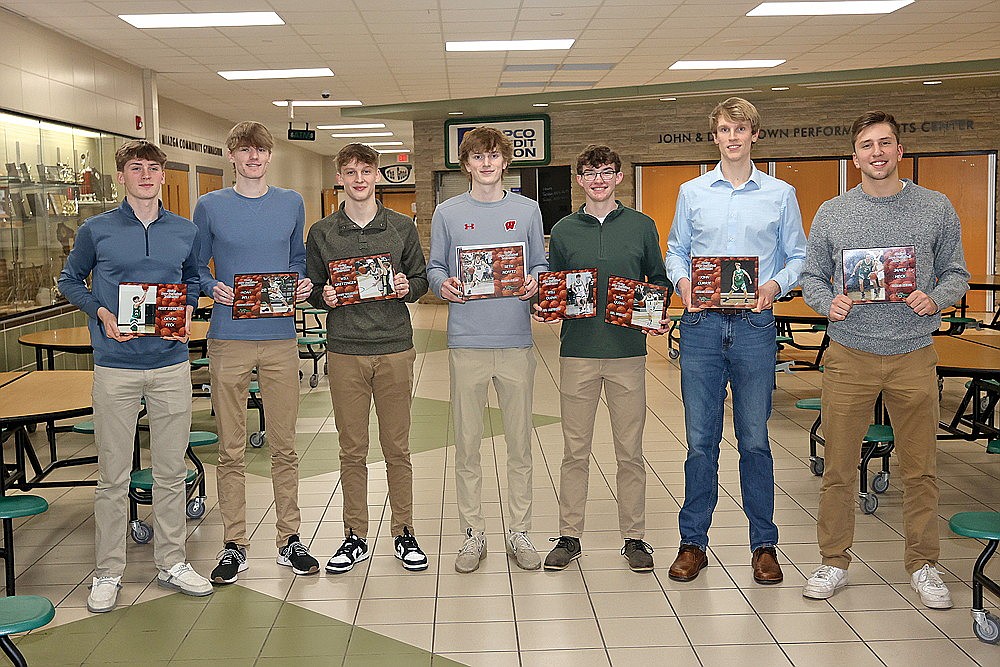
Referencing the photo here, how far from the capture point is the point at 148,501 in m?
4.86

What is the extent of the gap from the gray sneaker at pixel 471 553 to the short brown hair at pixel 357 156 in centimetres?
170

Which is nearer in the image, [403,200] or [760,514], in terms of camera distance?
[760,514]

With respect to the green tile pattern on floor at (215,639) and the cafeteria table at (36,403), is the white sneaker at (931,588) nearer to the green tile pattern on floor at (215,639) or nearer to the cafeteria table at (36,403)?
the green tile pattern on floor at (215,639)

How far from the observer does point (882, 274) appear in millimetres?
3734

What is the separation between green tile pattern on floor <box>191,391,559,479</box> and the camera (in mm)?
6548

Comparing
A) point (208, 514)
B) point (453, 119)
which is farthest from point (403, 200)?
point (208, 514)

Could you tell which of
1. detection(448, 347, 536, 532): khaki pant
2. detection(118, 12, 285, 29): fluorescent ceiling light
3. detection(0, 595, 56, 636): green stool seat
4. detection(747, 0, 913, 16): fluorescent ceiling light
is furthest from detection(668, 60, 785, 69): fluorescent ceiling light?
detection(0, 595, 56, 636): green stool seat

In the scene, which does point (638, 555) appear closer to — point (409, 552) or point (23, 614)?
point (409, 552)

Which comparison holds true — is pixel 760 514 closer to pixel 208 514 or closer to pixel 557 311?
pixel 557 311

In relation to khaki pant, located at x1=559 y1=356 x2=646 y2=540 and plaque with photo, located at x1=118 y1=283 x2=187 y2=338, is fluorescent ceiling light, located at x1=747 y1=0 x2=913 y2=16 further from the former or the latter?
plaque with photo, located at x1=118 y1=283 x2=187 y2=338

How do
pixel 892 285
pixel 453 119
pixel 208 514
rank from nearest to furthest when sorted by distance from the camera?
pixel 892 285 → pixel 208 514 → pixel 453 119

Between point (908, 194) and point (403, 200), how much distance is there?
3095 centimetres

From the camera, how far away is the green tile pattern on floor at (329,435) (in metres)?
6.55

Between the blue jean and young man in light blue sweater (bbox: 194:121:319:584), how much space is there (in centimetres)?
166
